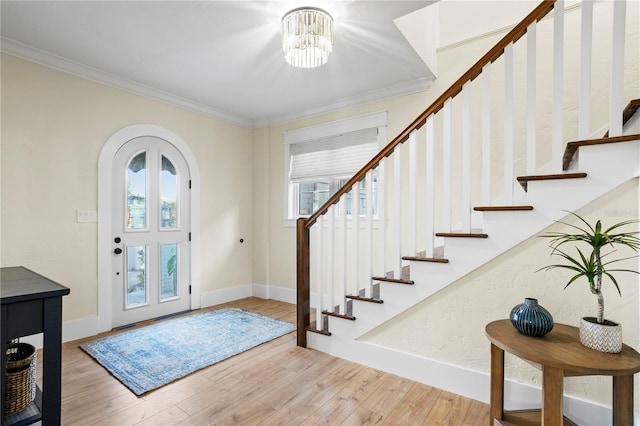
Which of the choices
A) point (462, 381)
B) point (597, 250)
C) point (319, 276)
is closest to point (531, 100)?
point (597, 250)

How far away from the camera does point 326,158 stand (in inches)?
159

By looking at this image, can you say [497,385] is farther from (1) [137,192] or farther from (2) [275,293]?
(1) [137,192]

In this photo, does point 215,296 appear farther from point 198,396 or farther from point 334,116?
point 334,116

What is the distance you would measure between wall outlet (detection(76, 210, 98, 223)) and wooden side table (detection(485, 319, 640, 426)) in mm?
3550

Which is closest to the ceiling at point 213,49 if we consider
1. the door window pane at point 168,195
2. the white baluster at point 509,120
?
the white baluster at point 509,120

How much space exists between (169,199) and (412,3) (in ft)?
10.6

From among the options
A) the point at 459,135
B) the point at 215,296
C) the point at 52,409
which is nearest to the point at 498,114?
the point at 459,135

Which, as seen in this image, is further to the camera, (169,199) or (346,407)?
(169,199)

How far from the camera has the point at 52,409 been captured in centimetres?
129

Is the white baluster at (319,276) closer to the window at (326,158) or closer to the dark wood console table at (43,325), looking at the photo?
the window at (326,158)

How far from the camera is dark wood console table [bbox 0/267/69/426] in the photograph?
1206 mm

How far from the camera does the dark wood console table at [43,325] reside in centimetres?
121

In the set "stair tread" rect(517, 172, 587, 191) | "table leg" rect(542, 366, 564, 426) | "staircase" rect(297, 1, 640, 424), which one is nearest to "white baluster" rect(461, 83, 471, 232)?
"staircase" rect(297, 1, 640, 424)

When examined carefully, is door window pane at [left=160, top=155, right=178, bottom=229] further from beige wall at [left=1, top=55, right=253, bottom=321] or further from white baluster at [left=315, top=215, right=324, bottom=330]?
white baluster at [left=315, top=215, right=324, bottom=330]
